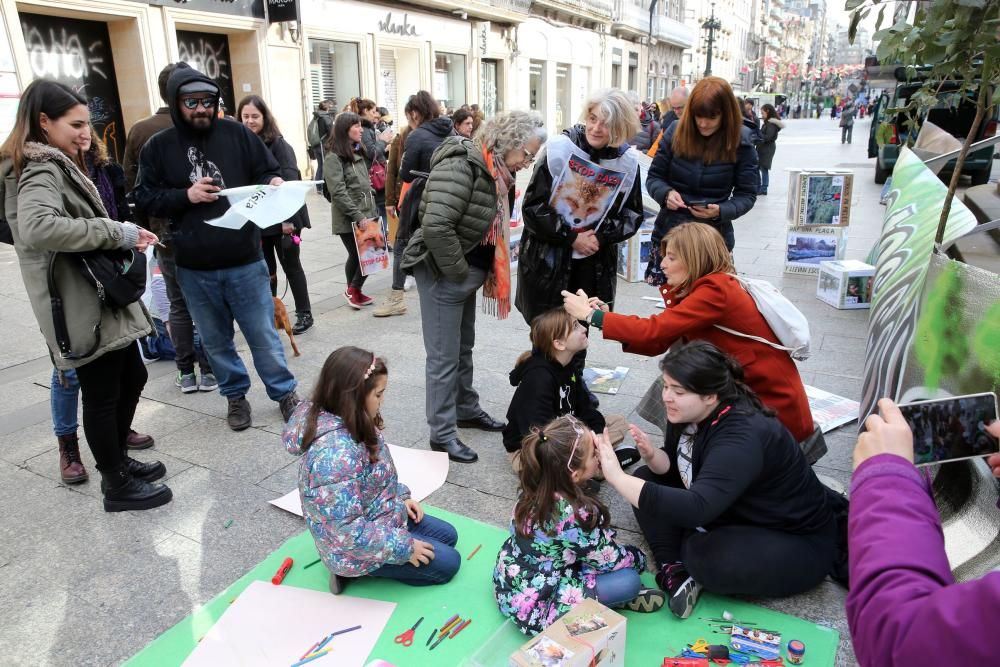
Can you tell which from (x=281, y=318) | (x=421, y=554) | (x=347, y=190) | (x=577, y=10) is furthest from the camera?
(x=577, y=10)

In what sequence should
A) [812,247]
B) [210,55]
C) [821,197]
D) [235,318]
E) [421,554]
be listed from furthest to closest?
[210,55]
[812,247]
[821,197]
[235,318]
[421,554]

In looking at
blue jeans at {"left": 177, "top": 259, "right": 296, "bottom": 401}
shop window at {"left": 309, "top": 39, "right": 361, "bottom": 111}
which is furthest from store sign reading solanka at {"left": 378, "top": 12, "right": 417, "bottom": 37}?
blue jeans at {"left": 177, "top": 259, "right": 296, "bottom": 401}

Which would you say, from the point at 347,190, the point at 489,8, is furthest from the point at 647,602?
the point at 489,8

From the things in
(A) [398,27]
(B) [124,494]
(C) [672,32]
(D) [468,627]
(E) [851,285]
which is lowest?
(D) [468,627]

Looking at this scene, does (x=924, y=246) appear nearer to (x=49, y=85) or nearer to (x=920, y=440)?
(x=920, y=440)

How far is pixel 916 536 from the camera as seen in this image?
114 centimetres

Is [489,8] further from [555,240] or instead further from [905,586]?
[905,586]

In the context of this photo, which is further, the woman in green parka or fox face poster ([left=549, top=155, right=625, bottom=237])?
the woman in green parka

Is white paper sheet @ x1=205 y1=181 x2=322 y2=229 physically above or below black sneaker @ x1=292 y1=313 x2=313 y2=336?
above

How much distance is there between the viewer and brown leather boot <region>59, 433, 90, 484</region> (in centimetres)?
330

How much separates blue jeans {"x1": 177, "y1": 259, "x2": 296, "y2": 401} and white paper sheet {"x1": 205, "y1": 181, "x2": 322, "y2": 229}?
0.29 metres

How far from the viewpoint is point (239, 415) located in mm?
3932

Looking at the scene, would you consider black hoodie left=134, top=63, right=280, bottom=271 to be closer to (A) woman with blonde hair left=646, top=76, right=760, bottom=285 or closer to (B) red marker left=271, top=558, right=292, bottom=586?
(B) red marker left=271, top=558, right=292, bottom=586

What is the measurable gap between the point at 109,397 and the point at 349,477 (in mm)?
1343
